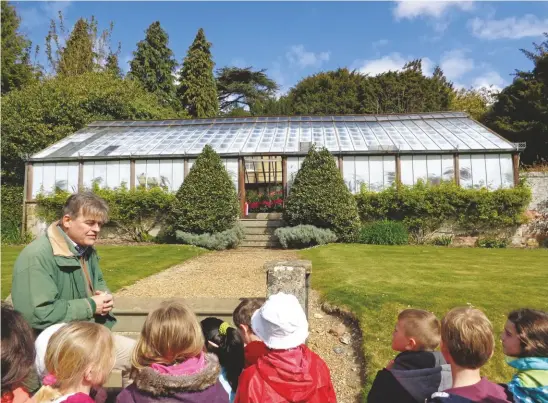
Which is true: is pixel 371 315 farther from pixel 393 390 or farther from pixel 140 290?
pixel 140 290

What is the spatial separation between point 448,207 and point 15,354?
13.3 meters

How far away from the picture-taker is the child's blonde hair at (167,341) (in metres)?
2.06

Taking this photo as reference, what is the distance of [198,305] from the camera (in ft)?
13.7

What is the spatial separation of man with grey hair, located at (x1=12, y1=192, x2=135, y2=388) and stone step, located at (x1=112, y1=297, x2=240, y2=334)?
113 centimetres

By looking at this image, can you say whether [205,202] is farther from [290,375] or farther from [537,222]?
[537,222]

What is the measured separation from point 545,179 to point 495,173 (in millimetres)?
1667

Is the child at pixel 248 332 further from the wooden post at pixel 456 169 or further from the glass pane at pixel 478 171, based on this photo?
the glass pane at pixel 478 171

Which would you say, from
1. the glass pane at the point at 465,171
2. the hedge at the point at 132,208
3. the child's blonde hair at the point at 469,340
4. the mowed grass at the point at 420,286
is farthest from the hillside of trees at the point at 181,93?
the child's blonde hair at the point at 469,340

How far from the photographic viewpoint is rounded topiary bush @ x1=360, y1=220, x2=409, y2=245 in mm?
12234

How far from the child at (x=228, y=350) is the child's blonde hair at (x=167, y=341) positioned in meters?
0.62

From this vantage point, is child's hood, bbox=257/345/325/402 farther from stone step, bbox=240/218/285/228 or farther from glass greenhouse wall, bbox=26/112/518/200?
glass greenhouse wall, bbox=26/112/518/200

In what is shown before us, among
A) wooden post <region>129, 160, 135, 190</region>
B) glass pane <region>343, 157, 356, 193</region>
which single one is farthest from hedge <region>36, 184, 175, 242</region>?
glass pane <region>343, 157, 356, 193</region>

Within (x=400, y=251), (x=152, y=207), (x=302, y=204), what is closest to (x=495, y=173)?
(x=400, y=251)

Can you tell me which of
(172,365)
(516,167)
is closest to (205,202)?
(172,365)
